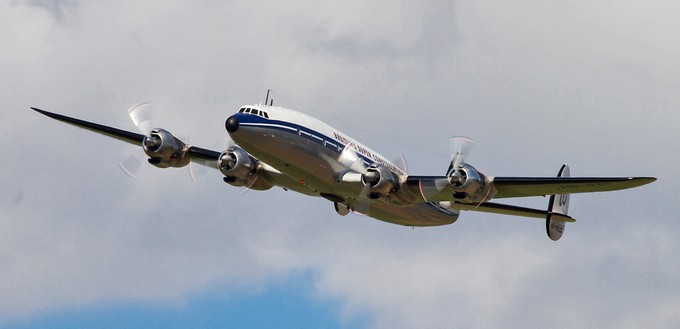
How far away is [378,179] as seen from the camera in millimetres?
36812

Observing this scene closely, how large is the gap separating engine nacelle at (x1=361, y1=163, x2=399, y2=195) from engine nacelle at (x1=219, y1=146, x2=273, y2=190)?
16.8 feet

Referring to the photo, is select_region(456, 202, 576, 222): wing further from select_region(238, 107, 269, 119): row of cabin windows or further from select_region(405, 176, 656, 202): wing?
select_region(238, 107, 269, 119): row of cabin windows

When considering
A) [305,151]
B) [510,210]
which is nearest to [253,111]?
[305,151]

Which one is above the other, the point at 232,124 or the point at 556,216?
the point at 556,216

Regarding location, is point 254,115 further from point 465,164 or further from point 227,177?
point 465,164

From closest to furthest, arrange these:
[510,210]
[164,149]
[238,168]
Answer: [238,168], [164,149], [510,210]

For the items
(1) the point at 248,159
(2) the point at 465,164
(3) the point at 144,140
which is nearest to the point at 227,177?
(1) the point at 248,159

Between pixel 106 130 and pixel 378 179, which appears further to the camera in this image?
→ pixel 106 130

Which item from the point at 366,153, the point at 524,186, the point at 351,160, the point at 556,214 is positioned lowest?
the point at 351,160

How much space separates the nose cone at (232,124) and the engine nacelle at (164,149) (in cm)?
591

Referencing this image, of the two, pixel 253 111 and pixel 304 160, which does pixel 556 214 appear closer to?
pixel 304 160

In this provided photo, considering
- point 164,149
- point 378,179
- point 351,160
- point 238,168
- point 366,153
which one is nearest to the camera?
point 378,179

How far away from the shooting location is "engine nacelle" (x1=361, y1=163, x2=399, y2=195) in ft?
121

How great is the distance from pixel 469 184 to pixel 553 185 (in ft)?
10.7
